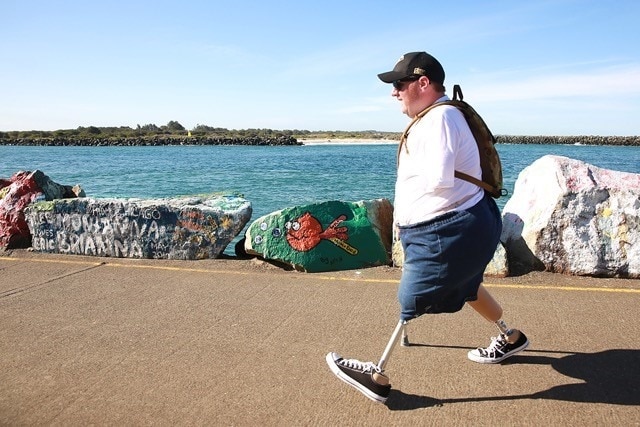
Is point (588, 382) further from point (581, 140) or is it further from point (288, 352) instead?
point (581, 140)

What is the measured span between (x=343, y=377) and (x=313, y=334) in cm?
93

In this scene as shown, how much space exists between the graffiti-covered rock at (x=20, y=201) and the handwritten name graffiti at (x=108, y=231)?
44cm

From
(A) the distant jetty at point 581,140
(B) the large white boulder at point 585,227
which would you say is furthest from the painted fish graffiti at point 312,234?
(A) the distant jetty at point 581,140

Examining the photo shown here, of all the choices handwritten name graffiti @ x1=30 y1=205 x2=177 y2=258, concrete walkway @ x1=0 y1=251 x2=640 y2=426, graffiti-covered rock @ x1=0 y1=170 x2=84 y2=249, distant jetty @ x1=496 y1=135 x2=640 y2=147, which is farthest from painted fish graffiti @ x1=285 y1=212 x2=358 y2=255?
distant jetty @ x1=496 y1=135 x2=640 y2=147

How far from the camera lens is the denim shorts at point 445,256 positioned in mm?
3018

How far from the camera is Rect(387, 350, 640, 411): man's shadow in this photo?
3238mm

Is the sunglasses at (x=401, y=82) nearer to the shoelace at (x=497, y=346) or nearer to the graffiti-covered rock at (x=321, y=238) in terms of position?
the shoelace at (x=497, y=346)

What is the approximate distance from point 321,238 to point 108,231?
2.82 metres

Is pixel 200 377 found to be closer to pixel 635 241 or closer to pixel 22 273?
pixel 22 273

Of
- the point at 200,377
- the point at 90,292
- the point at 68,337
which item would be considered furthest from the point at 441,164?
the point at 90,292

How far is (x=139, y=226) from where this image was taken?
22.6 ft

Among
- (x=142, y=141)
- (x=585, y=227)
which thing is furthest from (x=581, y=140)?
(x=585, y=227)

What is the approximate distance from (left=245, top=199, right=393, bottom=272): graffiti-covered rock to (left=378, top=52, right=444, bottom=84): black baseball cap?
3.32 m

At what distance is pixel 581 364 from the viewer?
3691 millimetres
